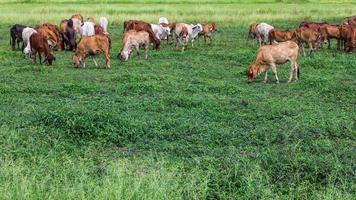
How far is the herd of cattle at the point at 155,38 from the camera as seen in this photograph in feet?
52.2

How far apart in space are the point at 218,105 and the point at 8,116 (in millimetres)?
4451

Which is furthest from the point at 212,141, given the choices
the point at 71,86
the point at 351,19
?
the point at 351,19

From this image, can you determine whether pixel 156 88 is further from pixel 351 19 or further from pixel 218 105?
pixel 351 19

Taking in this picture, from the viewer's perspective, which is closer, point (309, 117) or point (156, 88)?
point (309, 117)

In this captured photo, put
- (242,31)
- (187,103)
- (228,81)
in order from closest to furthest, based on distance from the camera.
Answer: (187,103) < (228,81) < (242,31)

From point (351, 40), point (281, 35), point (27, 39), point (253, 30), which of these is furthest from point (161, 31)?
point (351, 40)

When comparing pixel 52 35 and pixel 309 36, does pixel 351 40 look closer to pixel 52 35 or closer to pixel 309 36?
pixel 309 36


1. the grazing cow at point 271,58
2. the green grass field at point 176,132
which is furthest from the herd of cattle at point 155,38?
the green grass field at point 176,132

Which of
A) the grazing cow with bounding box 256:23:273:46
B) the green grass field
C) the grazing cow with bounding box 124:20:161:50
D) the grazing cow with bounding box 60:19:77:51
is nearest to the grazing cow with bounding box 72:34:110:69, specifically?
the green grass field

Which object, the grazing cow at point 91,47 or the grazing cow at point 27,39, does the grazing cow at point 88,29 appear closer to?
the grazing cow at point 27,39

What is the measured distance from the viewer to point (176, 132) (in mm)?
10430

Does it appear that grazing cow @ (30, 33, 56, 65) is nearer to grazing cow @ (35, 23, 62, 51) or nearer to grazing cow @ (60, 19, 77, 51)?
grazing cow @ (35, 23, 62, 51)

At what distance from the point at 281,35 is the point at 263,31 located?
187 cm

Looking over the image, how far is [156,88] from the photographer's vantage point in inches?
557
